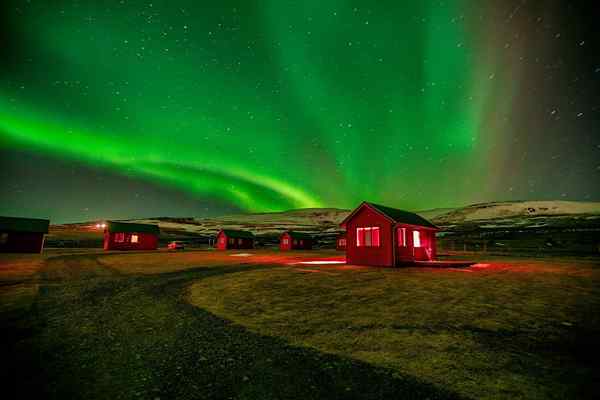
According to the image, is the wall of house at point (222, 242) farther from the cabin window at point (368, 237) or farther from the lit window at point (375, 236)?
the lit window at point (375, 236)

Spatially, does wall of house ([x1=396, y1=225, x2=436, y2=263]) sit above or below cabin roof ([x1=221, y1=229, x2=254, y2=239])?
below

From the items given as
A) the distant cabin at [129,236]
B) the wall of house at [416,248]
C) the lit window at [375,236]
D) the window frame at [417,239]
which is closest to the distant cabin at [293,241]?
the distant cabin at [129,236]

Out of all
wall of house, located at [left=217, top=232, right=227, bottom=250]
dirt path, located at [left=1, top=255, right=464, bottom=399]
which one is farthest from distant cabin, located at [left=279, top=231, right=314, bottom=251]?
dirt path, located at [left=1, top=255, right=464, bottom=399]

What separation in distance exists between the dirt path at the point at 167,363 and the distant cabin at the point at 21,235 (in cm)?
4456

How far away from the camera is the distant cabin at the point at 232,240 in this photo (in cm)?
6372

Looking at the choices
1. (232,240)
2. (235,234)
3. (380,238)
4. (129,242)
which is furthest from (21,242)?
(380,238)

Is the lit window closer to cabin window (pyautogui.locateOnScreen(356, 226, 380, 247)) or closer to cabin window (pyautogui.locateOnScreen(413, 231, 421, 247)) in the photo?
cabin window (pyautogui.locateOnScreen(356, 226, 380, 247))

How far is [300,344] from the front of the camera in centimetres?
602

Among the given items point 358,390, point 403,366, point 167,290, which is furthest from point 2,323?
point 403,366

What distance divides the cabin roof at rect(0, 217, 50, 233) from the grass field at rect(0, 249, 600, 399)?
40493 millimetres

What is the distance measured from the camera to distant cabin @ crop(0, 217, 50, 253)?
38.5m

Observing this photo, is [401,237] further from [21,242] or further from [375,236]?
[21,242]

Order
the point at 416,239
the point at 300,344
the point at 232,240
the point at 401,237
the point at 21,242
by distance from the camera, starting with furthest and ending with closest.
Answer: the point at 232,240 < the point at 21,242 < the point at 416,239 < the point at 401,237 < the point at 300,344

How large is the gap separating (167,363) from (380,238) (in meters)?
19.8
